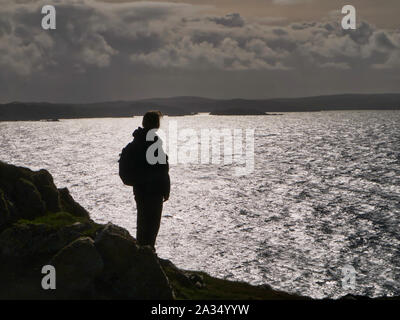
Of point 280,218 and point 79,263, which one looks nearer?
point 79,263

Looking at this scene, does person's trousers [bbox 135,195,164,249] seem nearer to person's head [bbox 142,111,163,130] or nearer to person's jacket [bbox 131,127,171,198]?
person's jacket [bbox 131,127,171,198]

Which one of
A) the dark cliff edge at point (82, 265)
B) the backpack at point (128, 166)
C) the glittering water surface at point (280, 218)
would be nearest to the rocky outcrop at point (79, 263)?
the dark cliff edge at point (82, 265)

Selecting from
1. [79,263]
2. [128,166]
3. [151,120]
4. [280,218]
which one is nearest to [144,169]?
[128,166]

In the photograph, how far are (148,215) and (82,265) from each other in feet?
6.71

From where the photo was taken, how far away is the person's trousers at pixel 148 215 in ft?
35.3

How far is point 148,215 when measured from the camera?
10844mm

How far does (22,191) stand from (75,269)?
5555mm

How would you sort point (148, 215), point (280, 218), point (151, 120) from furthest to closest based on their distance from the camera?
point (280, 218)
point (148, 215)
point (151, 120)

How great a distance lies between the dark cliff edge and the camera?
31.1 feet

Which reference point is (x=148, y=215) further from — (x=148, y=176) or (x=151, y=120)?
(x=151, y=120)

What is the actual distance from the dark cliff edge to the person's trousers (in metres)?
0.51

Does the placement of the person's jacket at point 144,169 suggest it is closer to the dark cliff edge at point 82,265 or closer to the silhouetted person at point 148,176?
the silhouetted person at point 148,176
